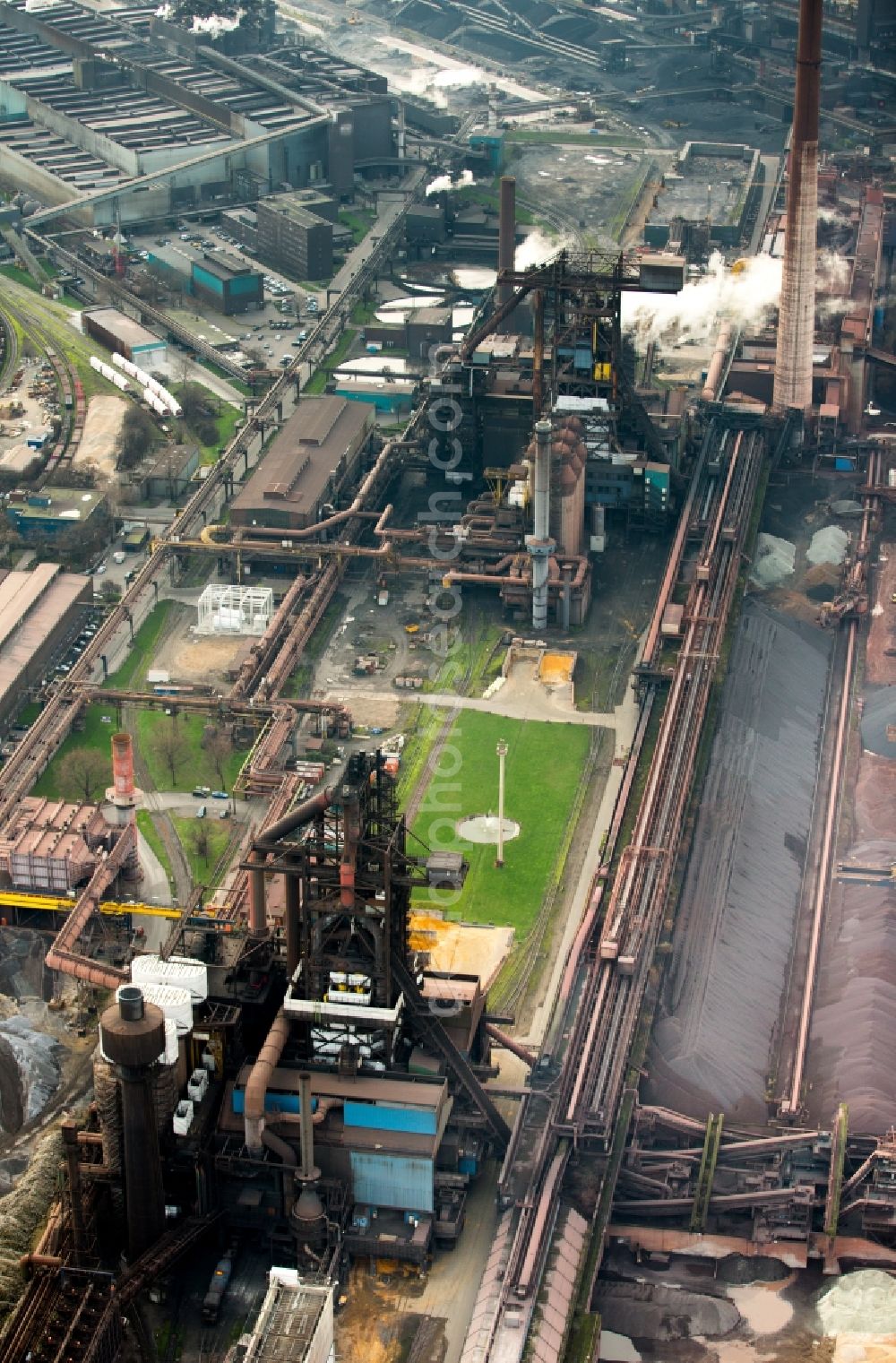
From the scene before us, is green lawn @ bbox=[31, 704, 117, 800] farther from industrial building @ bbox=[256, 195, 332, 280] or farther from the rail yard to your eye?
industrial building @ bbox=[256, 195, 332, 280]

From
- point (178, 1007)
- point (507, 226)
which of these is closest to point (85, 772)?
point (178, 1007)

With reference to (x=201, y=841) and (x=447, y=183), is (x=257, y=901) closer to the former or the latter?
(x=201, y=841)

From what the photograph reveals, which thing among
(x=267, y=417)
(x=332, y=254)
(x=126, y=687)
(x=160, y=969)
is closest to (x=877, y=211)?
(x=332, y=254)

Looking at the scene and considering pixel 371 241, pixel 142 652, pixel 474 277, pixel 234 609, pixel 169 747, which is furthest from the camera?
pixel 371 241

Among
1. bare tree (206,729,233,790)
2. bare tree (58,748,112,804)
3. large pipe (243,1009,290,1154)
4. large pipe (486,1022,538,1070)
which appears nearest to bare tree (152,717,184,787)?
bare tree (206,729,233,790)

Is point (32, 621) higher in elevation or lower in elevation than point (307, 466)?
lower

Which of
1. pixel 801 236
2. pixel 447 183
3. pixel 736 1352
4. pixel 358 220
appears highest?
pixel 447 183

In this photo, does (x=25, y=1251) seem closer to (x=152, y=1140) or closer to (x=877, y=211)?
(x=152, y=1140)
